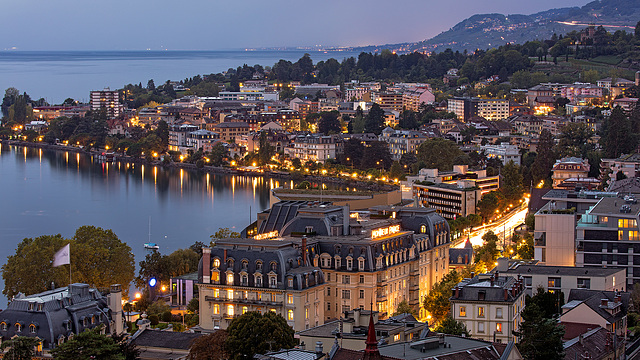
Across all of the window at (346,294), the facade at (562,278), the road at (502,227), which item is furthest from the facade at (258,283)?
the road at (502,227)

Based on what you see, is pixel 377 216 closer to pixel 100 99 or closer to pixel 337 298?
pixel 337 298

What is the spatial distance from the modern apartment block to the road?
27062 mm

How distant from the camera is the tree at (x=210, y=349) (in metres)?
13.6

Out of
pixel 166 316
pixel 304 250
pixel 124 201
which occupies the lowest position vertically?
pixel 166 316

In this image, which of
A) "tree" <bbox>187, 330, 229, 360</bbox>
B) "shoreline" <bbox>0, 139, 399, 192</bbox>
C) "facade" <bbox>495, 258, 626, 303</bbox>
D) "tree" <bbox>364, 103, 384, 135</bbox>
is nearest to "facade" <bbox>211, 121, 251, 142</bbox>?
"shoreline" <bbox>0, 139, 399, 192</bbox>

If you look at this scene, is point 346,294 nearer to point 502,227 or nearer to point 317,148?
point 502,227

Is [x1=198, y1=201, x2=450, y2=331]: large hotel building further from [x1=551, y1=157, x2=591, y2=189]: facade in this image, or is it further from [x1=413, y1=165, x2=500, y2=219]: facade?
[x1=551, y1=157, x2=591, y2=189]: facade

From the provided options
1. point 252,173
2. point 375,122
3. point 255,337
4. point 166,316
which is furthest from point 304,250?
point 375,122

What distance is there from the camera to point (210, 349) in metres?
13.7

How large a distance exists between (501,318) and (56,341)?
21.6 ft

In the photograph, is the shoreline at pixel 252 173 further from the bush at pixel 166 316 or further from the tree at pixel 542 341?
the tree at pixel 542 341

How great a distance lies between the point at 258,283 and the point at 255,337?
3170 millimetres

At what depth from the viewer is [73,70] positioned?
526 feet

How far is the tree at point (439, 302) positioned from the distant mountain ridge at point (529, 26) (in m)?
101
